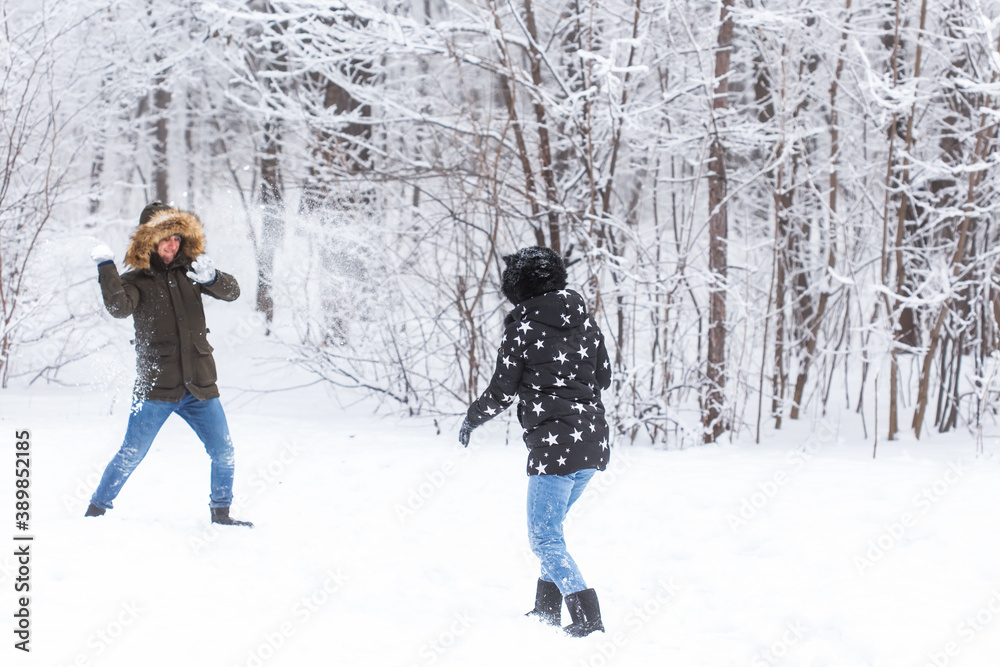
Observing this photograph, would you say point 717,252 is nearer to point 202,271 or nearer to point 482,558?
point 482,558

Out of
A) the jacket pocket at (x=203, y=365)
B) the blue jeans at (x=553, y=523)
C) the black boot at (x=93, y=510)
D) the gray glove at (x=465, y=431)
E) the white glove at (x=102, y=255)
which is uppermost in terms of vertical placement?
the white glove at (x=102, y=255)

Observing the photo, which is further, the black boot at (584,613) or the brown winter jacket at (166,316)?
the brown winter jacket at (166,316)

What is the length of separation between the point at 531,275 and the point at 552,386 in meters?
0.42

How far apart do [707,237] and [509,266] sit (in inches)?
158

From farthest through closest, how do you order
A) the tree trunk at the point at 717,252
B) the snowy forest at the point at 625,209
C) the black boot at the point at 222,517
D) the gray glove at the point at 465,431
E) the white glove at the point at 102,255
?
1. the tree trunk at the point at 717,252
2. the snowy forest at the point at 625,209
3. the black boot at the point at 222,517
4. the white glove at the point at 102,255
5. the gray glove at the point at 465,431

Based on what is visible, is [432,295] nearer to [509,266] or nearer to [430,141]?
[430,141]

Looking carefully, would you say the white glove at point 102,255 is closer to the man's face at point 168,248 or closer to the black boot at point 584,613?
the man's face at point 168,248

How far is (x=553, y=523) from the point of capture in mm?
3004

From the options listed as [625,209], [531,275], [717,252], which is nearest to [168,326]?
[531,275]

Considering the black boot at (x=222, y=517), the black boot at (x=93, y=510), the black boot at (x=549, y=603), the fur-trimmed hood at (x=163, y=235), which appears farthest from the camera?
the black boot at (x=222, y=517)

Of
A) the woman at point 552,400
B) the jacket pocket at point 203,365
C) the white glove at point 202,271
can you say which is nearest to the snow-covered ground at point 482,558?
the woman at point 552,400

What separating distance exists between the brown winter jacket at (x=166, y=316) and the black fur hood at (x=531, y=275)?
Answer: 5.26ft

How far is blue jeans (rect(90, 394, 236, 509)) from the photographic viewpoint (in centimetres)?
380

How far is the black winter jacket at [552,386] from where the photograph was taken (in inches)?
115
